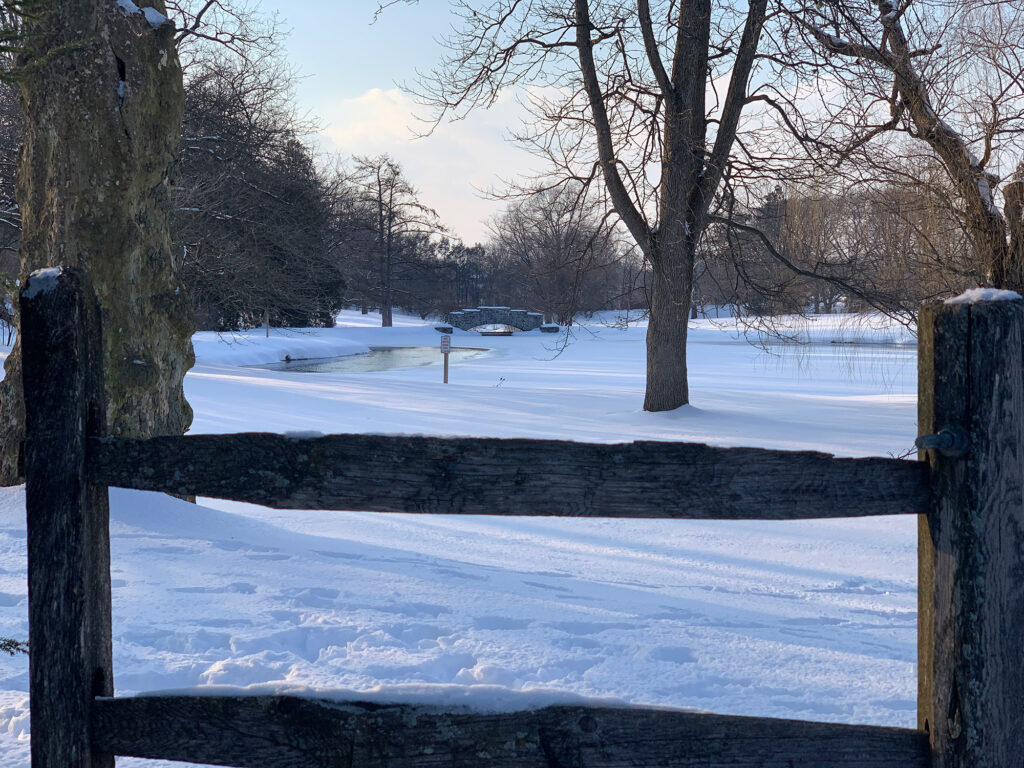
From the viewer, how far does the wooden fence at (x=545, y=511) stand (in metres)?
2.01

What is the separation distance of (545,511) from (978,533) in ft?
3.35

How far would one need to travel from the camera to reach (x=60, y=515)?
209 cm

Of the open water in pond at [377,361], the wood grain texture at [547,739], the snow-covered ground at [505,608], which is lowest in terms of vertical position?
the snow-covered ground at [505,608]

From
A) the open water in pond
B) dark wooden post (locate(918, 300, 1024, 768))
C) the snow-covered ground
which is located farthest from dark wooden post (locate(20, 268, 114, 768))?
the open water in pond

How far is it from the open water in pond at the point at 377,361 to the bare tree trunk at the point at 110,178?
1991 centimetres

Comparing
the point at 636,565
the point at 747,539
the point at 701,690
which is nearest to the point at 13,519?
the point at 636,565

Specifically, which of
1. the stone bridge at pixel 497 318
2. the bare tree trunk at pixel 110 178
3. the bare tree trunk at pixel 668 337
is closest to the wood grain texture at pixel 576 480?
the bare tree trunk at pixel 110 178

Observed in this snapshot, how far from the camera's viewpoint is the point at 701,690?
3748 millimetres

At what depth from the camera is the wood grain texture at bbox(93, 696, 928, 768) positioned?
2.02m

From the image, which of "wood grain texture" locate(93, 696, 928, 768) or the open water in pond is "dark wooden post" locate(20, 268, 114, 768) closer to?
"wood grain texture" locate(93, 696, 928, 768)

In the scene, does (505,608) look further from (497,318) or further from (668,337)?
(497,318)

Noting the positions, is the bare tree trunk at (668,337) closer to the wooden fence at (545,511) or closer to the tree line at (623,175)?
the tree line at (623,175)

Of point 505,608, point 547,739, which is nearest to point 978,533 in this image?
point 547,739

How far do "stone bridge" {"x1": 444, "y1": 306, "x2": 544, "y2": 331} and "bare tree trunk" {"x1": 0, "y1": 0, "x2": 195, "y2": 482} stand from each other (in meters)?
48.9
